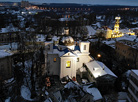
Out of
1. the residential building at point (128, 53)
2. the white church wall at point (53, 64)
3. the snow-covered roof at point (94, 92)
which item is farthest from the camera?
the residential building at point (128, 53)

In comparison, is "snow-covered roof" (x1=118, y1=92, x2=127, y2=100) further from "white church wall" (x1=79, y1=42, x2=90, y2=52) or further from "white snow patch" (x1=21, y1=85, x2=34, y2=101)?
"white snow patch" (x1=21, y1=85, x2=34, y2=101)

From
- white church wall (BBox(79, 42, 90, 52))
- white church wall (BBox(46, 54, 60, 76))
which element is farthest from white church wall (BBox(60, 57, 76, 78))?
white church wall (BBox(79, 42, 90, 52))

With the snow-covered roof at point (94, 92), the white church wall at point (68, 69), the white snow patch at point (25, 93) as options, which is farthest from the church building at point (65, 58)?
the snow-covered roof at point (94, 92)

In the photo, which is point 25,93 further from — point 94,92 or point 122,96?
point 122,96

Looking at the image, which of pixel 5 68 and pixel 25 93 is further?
pixel 5 68

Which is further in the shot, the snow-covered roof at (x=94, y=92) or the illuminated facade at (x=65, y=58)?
the illuminated facade at (x=65, y=58)

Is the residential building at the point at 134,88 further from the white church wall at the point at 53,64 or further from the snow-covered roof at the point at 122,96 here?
the white church wall at the point at 53,64

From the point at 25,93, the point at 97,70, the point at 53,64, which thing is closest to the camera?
the point at 25,93

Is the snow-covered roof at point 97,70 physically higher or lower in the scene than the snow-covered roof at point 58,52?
lower

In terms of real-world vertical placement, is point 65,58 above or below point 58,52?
below

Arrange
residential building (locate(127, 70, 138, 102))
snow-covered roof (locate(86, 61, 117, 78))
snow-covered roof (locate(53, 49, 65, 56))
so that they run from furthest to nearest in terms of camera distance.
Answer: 1. snow-covered roof (locate(53, 49, 65, 56))
2. snow-covered roof (locate(86, 61, 117, 78))
3. residential building (locate(127, 70, 138, 102))

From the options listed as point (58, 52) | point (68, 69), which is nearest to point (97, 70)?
point (68, 69)

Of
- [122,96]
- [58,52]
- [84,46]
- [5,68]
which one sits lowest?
[122,96]

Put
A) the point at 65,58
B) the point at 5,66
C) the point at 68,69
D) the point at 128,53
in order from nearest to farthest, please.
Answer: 1. the point at 5,66
2. the point at 65,58
3. the point at 68,69
4. the point at 128,53
